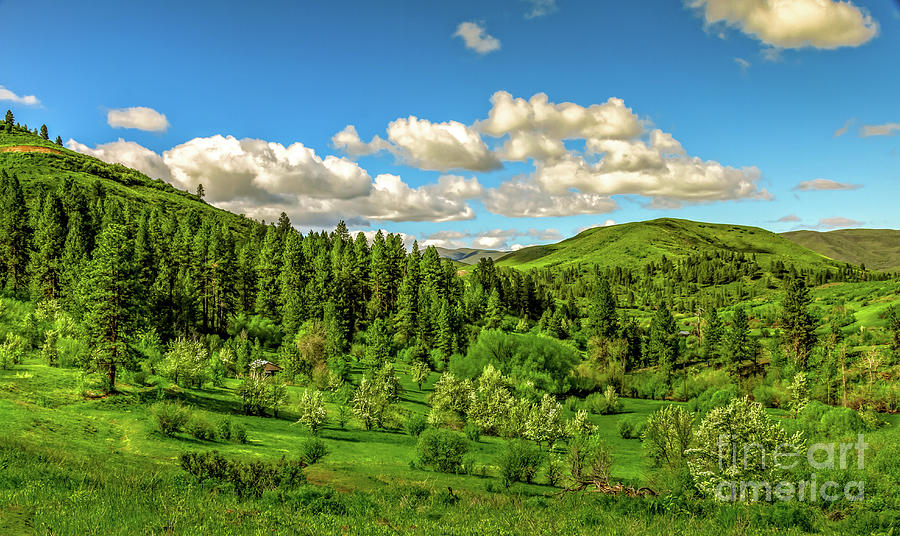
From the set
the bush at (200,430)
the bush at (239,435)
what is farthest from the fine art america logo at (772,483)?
the bush at (200,430)

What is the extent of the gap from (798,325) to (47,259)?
145 meters

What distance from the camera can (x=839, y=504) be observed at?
2405cm

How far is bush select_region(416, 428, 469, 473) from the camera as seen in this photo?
39.6 metres

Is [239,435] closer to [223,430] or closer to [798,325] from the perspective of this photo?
[223,430]

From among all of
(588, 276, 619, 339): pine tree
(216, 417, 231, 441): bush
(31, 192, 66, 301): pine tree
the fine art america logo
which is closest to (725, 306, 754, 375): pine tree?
(588, 276, 619, 339): pine tree

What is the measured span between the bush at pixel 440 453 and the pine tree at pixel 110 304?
92.9 ft

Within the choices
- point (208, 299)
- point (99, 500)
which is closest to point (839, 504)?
point (99, 500)

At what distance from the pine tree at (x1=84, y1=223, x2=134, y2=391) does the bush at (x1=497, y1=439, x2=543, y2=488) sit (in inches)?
1380

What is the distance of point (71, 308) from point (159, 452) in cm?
4616

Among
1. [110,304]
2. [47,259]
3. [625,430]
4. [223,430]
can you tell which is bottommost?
[625,430]

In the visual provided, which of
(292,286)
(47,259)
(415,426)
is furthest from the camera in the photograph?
(292,286)

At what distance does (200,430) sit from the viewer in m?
37.8

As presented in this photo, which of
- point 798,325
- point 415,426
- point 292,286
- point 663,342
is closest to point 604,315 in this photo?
point 663,342

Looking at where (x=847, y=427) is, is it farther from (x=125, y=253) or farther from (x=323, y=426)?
(x=125, y=253)
